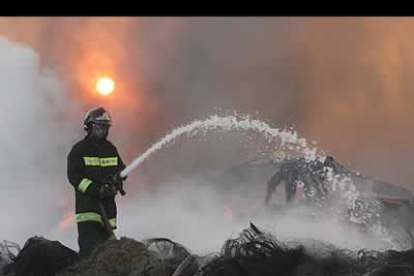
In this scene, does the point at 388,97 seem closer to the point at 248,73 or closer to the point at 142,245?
the point at 248,73

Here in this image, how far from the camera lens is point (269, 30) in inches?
142

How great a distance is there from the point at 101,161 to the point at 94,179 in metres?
0.11

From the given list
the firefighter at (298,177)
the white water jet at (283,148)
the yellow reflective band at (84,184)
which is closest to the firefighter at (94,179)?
the yellow reflective band at (84,184)

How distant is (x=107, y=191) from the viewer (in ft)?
11.7

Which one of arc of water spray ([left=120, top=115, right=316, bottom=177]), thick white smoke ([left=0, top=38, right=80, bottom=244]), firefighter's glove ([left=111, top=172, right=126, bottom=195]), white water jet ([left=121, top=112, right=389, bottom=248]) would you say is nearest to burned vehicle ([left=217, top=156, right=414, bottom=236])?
white water jet ([left=121, top=112, right=389, bottom=248])

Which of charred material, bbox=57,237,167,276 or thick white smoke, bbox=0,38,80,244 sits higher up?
thick white smoke, bbox=0,38,80,244

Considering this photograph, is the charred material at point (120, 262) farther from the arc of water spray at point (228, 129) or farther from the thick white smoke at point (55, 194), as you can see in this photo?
the arc of water spray at point (228, 129)

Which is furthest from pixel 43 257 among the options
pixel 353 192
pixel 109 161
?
pixel 353 192

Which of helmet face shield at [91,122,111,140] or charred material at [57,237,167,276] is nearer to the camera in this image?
charred material at [57,237,167,276]

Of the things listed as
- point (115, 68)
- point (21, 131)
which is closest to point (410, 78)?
point (115, 68)

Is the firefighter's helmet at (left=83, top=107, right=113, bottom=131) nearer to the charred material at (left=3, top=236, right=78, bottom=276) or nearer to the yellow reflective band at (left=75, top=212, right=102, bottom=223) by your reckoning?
the yellow reflective band at (left=75, top=212, right=102, bottom=223)

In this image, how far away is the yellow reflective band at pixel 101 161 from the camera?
357 cm

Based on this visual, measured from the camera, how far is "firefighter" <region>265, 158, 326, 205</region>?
3543mm

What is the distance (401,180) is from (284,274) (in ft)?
2.82
